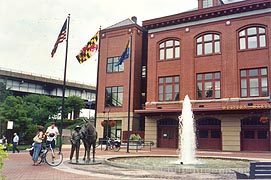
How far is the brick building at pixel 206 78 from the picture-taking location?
30.7 m

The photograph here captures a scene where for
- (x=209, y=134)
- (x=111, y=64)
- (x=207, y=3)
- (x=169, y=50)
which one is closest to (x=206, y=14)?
(x=207, y=3)

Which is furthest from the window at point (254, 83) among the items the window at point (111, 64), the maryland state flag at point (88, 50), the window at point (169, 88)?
the window at point (111, 64)

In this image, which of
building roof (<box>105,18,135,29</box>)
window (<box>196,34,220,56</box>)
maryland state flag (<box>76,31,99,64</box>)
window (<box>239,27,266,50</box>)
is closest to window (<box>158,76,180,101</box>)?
window (<box>196,34,220,56</box>)

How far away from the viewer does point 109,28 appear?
143ft

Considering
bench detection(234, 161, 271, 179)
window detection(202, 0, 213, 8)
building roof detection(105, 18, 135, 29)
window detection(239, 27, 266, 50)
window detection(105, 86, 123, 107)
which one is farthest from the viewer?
building roof detection(105, 18, 135, 29)

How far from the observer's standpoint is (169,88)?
36094 millimetres

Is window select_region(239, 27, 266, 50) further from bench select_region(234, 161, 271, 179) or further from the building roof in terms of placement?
bench select_region(234, 161, 271, 179)

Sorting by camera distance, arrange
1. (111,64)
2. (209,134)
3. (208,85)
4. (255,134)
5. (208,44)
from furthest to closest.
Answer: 1. (111,64)
2. (208,44)
3. (208,85)
4. (209,134)
5. (255,134)

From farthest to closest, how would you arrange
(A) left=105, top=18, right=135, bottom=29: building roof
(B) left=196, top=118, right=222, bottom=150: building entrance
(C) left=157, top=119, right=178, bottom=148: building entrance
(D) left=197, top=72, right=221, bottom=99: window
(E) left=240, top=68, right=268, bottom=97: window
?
1. (A) left=105, top=18, right=135, bottom=29: building roof
2. (C) left=157, top=119, right=178, bottom=148: building entrance
3. (D) left=197, top=72, right=221, bottom=99: window
4. (B) left=196, top=118, right=222, bottom=150: building entrance
5. (E) left=240, top=68, right=268, bottom=97: window

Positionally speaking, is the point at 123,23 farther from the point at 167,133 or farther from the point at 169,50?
the point at 167,133

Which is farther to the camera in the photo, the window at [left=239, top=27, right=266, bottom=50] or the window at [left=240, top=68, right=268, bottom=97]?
the window at [left=239, top=27, right=266, bottom=50]

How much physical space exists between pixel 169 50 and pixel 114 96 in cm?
975

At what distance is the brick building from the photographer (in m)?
30.7

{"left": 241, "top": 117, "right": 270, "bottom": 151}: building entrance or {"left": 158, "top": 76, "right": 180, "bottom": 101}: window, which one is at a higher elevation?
{"left": 158, "top": 76, "right": 180, "bottom": 101}: window
